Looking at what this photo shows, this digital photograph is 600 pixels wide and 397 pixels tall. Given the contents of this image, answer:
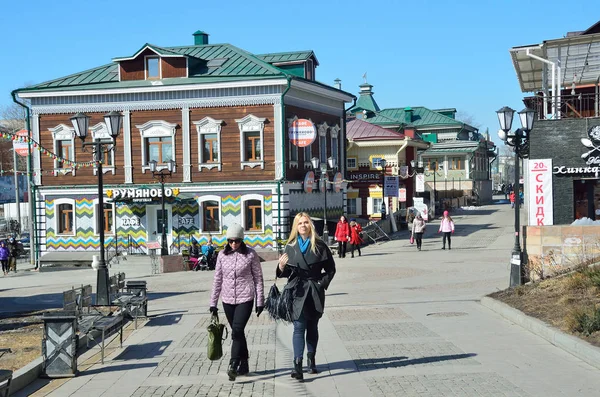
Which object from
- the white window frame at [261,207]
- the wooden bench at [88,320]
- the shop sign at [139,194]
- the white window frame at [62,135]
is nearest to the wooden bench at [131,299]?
the wooden bench at [88,320]

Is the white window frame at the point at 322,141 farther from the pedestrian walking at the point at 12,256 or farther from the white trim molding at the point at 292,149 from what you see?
the pedestrian walking at the point at 12,256

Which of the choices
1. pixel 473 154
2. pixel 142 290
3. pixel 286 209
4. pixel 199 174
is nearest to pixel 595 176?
pixel 142 290

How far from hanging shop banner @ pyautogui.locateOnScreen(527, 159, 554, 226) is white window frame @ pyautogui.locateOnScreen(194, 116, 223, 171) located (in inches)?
698

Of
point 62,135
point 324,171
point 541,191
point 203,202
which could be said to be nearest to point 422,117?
point 324,171

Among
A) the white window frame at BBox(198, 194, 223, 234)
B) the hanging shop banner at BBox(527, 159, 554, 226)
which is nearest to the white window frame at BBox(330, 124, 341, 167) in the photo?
the white window frame at BBox(198, 194, 223, 234)

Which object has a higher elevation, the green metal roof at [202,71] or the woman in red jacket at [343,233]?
the green metal roof at [202,71]

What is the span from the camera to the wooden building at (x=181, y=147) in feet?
119

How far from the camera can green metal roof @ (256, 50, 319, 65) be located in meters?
39.6

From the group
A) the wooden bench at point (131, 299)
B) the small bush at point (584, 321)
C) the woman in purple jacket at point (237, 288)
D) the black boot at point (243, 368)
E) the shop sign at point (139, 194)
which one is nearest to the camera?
the woman in purple jacket at point (237, 288)

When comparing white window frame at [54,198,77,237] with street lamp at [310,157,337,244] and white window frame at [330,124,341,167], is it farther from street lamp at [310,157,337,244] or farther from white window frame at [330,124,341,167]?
white window frame at [330,124,341,167]

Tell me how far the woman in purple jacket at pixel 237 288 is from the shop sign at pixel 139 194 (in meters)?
27.5

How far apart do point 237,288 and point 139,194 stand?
28775 millimetres

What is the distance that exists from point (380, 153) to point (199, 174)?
25.3 m

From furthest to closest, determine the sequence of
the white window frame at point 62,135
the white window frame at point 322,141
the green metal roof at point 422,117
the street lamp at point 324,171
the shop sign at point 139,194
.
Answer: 1. the green metal roof at point 422,117
2. the white window frame at point 322,141
3. the white window frame at point 62,135
4. the shop sign at point 139,194
5. the street lamp at point 324,171
